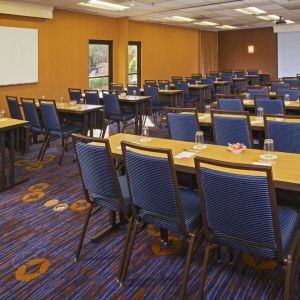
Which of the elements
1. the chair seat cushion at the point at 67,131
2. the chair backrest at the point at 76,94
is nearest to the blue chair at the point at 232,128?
the chair seat cushion at the point at 67,131

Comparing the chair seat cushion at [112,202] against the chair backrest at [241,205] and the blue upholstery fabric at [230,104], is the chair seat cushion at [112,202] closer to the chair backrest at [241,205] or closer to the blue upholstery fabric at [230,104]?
the chair backrest at [241,205]

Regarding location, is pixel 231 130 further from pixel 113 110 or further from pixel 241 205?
pixel 113 110

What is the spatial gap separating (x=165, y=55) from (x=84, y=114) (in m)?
9.04

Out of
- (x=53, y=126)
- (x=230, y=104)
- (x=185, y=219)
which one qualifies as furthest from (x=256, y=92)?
(x=185, y=219)

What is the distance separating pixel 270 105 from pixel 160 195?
3655mm

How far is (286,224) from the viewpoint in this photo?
7.47ft

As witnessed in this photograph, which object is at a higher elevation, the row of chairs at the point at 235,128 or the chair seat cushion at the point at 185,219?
the row of chairs at the point at 235,128

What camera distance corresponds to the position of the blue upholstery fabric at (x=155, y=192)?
2297mm

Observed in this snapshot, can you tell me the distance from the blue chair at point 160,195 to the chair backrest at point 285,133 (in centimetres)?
146

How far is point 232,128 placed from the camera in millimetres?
3910

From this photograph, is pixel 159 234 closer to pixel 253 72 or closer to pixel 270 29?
pixel 253 72

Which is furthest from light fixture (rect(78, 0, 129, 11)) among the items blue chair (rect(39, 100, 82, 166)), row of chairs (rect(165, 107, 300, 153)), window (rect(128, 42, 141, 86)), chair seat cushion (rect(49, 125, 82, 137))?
row of chairs (rect(165, 107, 300, 153))

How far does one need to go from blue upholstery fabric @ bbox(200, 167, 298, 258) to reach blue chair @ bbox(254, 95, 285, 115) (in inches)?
134

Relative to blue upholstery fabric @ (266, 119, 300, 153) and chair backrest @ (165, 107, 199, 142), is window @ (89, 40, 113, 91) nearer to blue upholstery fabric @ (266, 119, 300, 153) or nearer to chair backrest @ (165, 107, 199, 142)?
chair backrest @ (165, 107, 199, 142)
